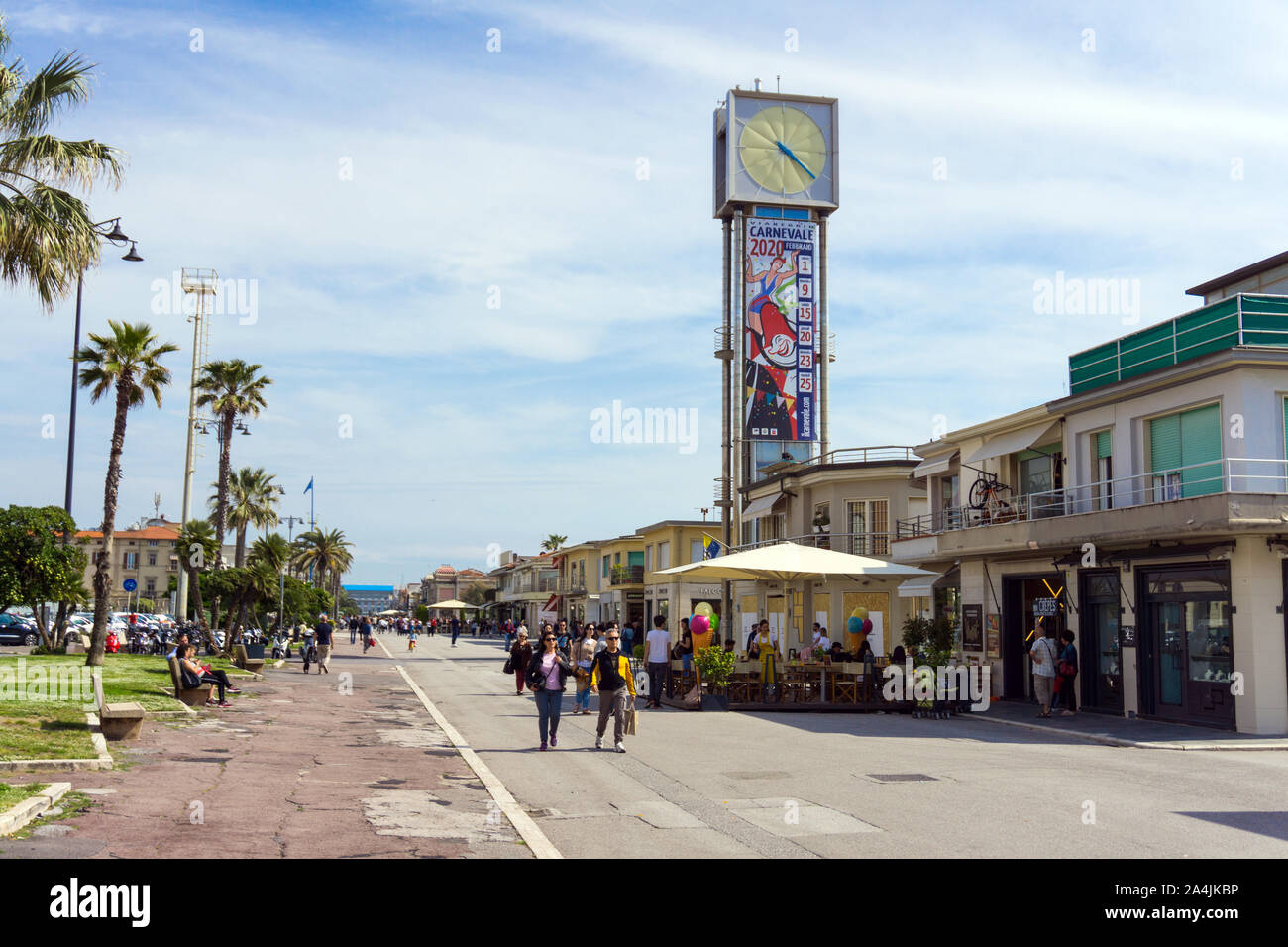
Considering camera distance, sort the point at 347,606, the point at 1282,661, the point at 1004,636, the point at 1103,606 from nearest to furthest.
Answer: the point at 1282,661, the point at 1103,606, the point at 1004,636, the point at 347,606

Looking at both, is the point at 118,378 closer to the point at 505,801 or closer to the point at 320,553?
the point at 505,801

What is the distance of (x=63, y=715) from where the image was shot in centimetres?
1495

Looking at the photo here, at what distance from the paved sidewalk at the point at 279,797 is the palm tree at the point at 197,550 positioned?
16.5 m

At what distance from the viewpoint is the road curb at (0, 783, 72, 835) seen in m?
7.97

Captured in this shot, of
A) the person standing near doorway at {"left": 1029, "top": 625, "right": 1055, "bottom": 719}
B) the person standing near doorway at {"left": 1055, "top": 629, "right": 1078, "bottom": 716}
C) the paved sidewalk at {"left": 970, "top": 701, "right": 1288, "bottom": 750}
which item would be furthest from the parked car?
the person standing near doorway at {"left": 1055, "top": 629, "right": 1078, "bottom": 716}

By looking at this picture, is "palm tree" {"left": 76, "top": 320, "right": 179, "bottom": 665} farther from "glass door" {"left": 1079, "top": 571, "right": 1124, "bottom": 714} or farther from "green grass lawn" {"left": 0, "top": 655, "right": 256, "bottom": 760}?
"glass door" {"left": 1079, "top": 571, "right": 1124, "bottom": 714}

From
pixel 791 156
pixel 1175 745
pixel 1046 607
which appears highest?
pixel 791 156

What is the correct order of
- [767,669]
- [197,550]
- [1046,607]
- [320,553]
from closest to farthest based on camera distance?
1. [767,669]
2. [1046,607]
3. [197,550]
4. [320,553]

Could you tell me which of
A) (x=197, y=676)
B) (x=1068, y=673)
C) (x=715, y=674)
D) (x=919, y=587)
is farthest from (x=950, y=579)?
(x=197, y=676)

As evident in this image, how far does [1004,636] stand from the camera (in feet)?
83.3

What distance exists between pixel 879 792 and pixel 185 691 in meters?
12.5
